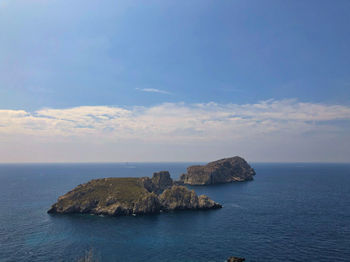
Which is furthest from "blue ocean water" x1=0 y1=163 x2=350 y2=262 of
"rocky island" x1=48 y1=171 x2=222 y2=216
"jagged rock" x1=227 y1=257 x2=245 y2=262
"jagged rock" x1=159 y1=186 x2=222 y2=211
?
"rocky island" x1=48 y1=171 x2=222 y2=216

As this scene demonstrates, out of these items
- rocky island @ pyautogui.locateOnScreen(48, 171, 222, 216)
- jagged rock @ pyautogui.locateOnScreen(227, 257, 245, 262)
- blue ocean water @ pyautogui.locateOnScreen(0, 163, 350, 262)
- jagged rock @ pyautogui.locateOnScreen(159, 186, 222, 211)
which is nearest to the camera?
jagged rock @ pyautogui.locateOnScreen(227, 257, 245, 262)

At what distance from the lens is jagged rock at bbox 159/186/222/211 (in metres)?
130

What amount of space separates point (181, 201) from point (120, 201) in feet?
114

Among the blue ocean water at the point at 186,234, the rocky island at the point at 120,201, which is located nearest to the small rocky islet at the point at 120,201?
the rocky island at the point at 120,201

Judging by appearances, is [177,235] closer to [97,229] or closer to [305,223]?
[97,229]

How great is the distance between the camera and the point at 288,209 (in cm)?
12825

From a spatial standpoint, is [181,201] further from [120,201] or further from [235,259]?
[235,259]

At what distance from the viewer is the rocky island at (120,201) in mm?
120438

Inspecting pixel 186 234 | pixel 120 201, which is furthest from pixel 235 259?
pixel 120 201

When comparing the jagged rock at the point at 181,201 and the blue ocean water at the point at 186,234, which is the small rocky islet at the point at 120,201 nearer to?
the jagged rock at the point at 181,201

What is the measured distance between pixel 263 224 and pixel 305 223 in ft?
63.9

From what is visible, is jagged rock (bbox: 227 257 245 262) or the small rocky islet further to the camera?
the small rocky islet

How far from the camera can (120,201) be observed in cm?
12356

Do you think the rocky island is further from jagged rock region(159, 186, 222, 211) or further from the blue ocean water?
the blue ocean water
